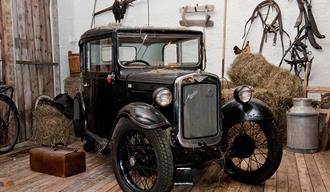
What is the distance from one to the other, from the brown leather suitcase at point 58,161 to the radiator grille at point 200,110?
135 cm

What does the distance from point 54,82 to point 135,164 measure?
3.36 m

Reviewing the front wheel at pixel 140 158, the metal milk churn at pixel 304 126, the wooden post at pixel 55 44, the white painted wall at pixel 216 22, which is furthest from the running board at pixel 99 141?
the metal milk churn at pixel 304 126

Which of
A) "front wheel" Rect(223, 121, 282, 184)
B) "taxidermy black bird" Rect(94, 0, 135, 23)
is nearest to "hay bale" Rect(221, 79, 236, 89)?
"front wheel" Rect(223, 121, 282, 184)

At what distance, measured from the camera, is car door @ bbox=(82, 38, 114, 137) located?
354 centimetres

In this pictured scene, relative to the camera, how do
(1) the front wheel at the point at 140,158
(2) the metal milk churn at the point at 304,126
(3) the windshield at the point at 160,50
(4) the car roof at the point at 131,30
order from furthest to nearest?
(2) the metal milk churn at the point at 304,126 → (3) the windshield at the point at 160,50 → (4) the car roof at the point at 131,30 → (1) the front wheel at the point at 140,158

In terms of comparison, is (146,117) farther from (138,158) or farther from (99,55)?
(99,55)

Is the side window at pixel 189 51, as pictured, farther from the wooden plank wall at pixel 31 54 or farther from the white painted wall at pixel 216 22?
the wooden plank wall at pixel 31 54

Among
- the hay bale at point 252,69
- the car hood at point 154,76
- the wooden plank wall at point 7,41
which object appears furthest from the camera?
the hay bale at point 252,69

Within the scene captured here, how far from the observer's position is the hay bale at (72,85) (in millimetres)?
5395

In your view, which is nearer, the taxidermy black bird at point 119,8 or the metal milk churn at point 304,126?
the metal milk churn at point 304,126

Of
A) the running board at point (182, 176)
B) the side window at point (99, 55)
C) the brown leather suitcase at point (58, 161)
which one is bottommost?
the brown leather suitcase at point (58, 161)

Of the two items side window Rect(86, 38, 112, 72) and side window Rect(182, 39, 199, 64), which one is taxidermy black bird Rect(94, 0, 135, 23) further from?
side window Rect(182, 39, 199, 64)

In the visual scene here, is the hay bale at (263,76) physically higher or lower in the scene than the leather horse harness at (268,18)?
lower

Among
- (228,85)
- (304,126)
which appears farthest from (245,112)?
(228,85)
